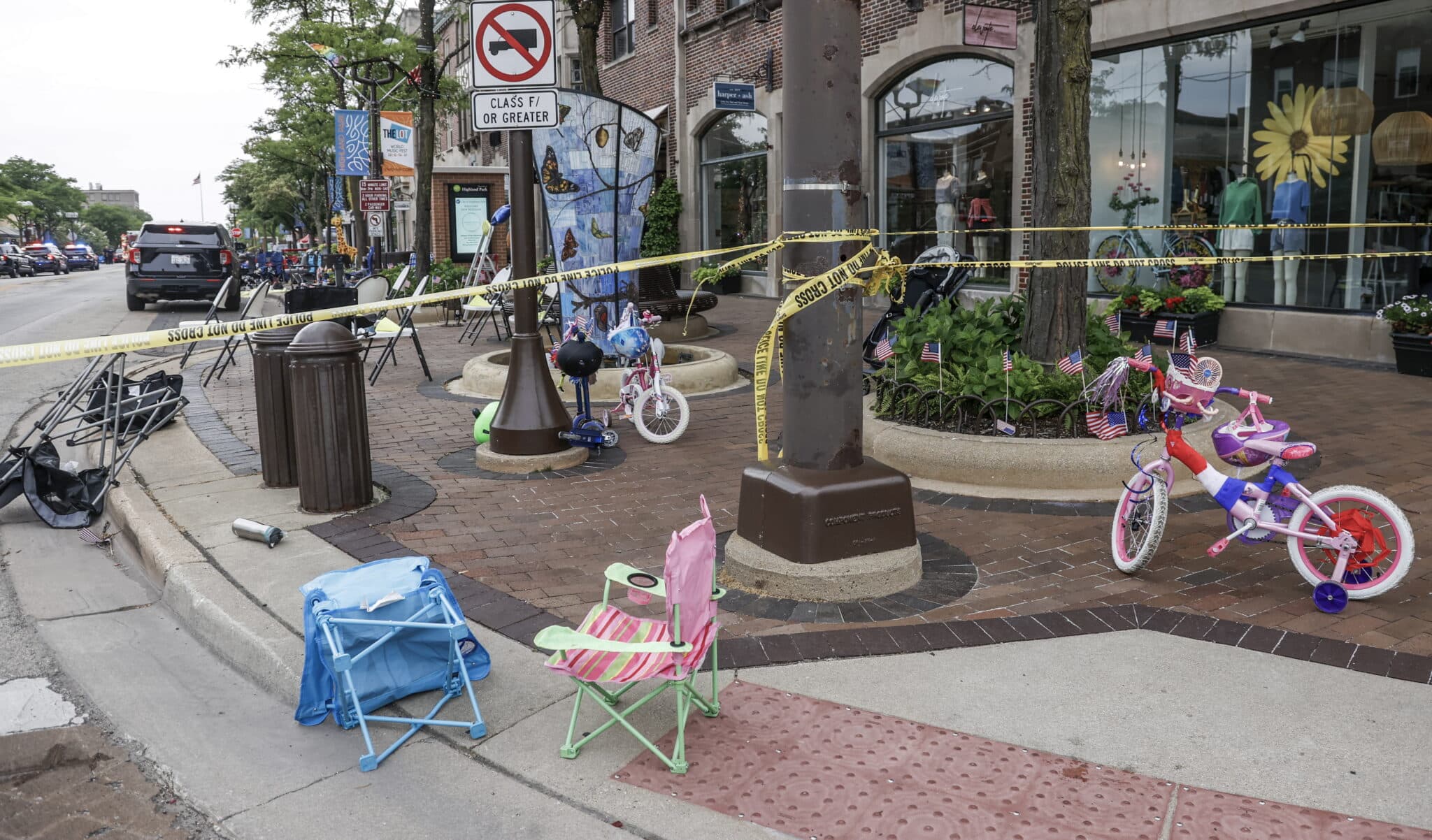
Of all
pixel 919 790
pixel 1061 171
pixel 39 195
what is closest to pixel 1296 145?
pixel 1061 171

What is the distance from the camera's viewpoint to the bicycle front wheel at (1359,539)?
4531mm

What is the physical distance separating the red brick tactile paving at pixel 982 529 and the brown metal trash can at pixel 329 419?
1.45 feet

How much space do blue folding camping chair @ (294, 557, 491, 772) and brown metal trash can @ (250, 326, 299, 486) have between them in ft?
10.3

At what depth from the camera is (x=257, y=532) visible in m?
5.71

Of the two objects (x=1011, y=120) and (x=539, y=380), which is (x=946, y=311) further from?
(x=1011, y=120)

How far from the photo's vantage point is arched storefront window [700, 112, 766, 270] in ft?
72.7

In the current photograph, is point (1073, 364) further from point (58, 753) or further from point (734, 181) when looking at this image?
point (734, 181)

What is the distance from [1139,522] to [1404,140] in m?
→ 8.41

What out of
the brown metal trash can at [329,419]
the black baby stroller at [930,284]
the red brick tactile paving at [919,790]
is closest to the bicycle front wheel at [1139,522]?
the red brick tactile paving at [919,790]

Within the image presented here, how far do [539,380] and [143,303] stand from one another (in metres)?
19.5

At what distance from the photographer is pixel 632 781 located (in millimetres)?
3365

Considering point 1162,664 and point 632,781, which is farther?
point 1162,664

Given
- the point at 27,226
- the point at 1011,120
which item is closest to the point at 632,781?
the point at 1011,120

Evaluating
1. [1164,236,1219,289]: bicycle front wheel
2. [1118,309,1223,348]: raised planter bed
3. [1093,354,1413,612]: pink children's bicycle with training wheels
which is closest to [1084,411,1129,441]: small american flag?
[1093,354,1413,612]: pink children's bicycle with training wheels
